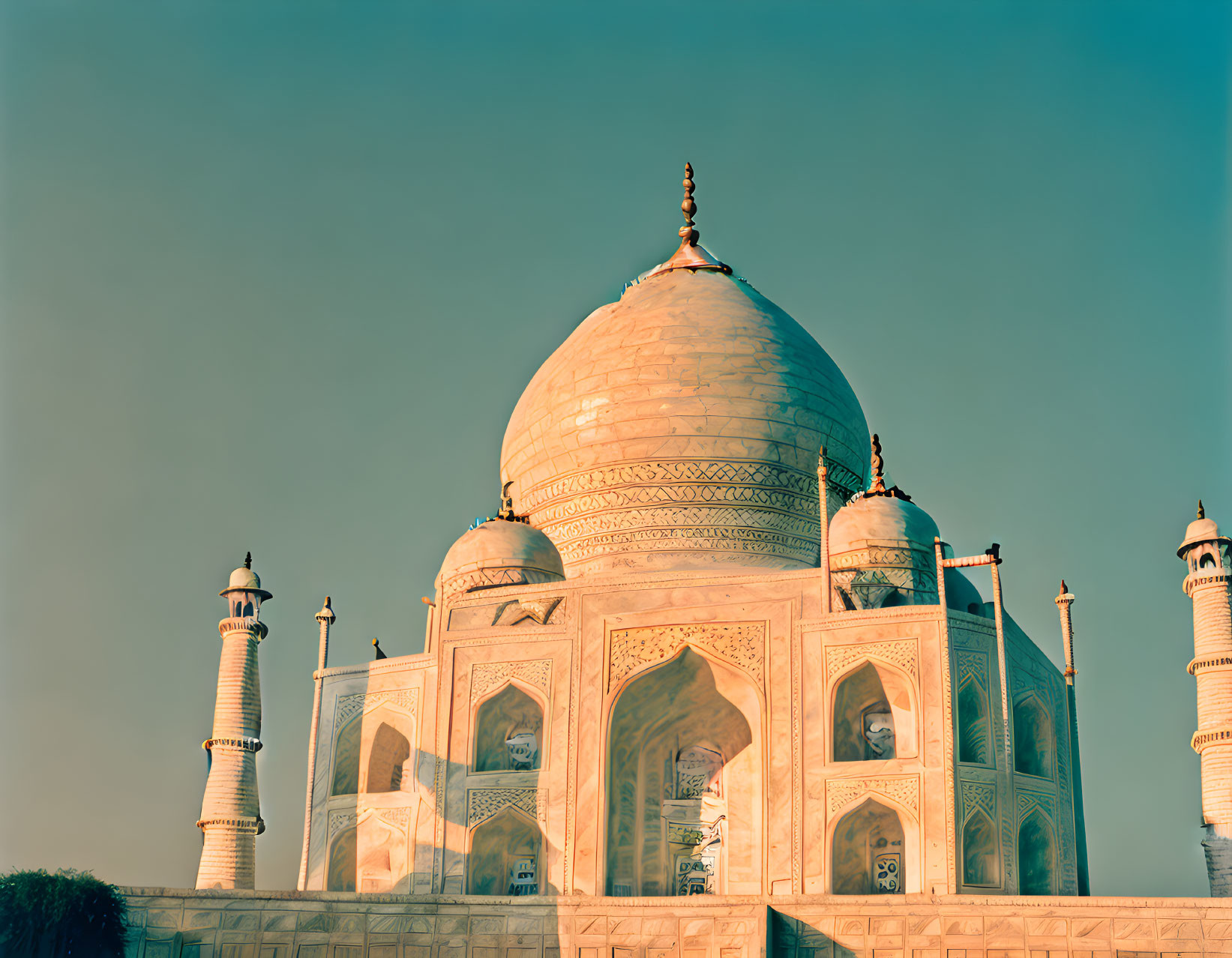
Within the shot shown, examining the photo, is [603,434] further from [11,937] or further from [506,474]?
[11,937]

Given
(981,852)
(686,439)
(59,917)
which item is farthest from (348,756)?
(981,852)

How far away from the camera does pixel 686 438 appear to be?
18.7m

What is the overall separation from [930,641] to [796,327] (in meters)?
6.96

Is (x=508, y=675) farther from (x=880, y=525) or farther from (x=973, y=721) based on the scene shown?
(x=973, y=721)

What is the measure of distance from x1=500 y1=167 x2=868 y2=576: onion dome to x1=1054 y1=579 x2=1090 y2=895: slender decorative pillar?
3.09 m

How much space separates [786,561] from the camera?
18.3m

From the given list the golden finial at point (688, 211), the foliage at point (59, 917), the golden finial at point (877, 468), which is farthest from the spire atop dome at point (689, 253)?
the foliage at point (59, 917)

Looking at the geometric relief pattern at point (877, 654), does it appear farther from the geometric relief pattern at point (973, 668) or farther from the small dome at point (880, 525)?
the small dome at point (880, 525)

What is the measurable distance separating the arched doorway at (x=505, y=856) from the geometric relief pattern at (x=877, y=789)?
3.11 m

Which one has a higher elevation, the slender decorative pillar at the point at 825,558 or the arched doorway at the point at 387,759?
the slender decorative pillar at the point at 825,558

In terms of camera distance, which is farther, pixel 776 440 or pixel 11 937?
pixel 776 440

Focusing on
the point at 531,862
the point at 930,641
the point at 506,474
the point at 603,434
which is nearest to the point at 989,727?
the point at 930,641

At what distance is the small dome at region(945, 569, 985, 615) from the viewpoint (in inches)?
690

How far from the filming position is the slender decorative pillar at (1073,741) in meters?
16.5
